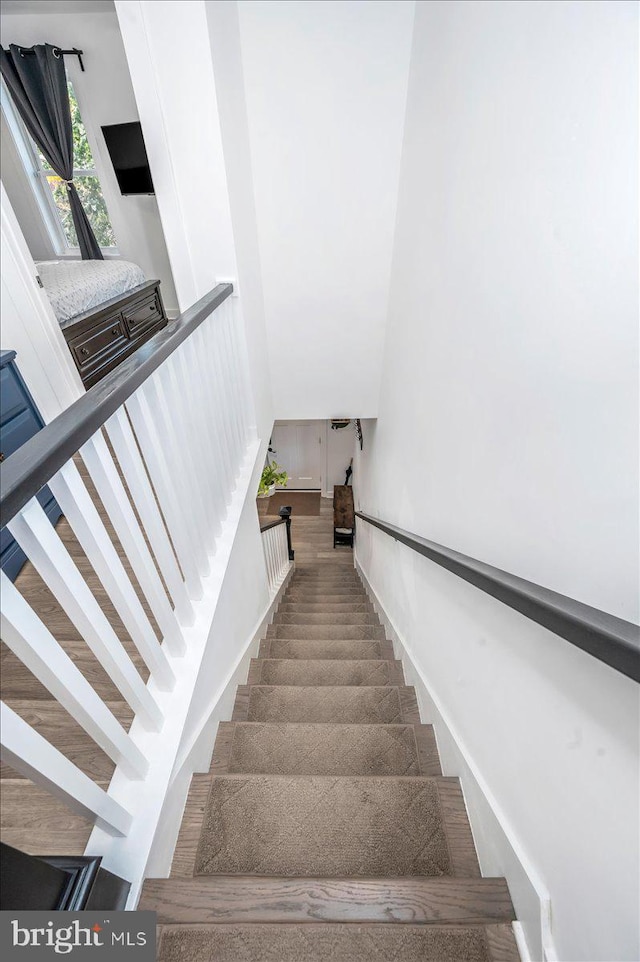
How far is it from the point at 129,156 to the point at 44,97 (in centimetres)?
96

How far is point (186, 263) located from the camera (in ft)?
6.69

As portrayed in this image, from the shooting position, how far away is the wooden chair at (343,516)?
657 cm

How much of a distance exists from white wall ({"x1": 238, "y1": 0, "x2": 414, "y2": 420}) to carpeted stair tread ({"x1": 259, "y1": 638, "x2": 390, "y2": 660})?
201 centimetres

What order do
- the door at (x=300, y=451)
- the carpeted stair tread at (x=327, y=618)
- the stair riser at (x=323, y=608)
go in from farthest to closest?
the door at (x=300, y=451) → the stair riser at (x=323, y=608) → the carpeted stair tread at (x=327, y=618)

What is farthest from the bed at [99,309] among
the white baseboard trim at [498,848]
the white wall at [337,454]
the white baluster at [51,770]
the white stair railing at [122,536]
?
the white wall at [337,454]

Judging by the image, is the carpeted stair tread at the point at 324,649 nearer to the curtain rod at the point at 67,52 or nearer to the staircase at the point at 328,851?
the staircase at the point at 328,851

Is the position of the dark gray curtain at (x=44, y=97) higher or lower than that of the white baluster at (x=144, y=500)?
higher

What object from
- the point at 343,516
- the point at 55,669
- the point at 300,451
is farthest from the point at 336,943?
the point at 300,451

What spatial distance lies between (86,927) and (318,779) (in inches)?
28.1

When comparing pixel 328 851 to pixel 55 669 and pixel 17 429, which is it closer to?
pixel 55 669

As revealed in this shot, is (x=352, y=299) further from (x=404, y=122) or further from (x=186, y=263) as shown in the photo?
(x=186, y=263)

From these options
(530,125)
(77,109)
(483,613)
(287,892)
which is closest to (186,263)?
(530,125)

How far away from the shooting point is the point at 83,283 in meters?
3.03

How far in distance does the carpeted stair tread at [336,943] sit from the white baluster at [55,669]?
0.39 m
